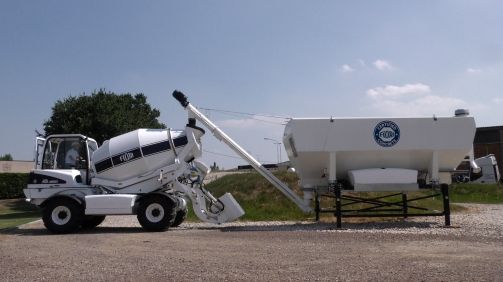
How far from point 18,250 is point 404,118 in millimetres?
11002

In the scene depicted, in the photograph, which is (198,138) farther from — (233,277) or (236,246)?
(233,277)

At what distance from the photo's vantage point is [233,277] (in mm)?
7723

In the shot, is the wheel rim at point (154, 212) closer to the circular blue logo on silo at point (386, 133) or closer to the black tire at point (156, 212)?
the black tire at point (156, 212)

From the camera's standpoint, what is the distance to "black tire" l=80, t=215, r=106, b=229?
1647 centimetres

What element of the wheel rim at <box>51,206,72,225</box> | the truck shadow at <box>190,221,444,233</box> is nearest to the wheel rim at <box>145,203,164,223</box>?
the truck shadow at <box>190,221,444,233</box>

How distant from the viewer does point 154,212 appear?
1541cm

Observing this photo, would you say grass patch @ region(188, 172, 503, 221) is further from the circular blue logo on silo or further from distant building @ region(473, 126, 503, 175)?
distant building @ region(473, 126, 503, 175)

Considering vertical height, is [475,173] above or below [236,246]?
above

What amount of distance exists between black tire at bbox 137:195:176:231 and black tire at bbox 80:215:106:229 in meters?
2.11

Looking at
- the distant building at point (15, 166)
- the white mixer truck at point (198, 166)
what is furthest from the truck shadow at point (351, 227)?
the distant building at point (15, 166)

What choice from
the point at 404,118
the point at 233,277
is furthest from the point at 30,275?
the point at 404,118

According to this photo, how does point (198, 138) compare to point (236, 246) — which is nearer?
point (236, 246)

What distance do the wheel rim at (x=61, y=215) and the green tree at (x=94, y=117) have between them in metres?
15.1

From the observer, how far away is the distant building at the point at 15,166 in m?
62.4
